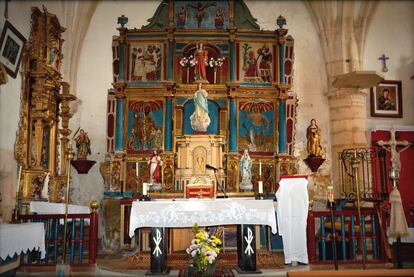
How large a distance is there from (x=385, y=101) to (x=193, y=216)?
8357 millimetres

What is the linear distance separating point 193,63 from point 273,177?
371 centimetres

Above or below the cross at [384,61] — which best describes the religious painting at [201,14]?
above

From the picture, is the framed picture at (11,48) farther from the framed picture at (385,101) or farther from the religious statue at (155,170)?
the framed picture at (385,101)

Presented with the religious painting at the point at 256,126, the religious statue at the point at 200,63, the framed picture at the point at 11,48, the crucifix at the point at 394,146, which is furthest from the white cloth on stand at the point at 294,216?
the framed picture at the point at 11,48

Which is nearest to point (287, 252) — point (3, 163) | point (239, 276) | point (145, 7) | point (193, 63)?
point (239, 276)

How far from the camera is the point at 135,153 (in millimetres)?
11727

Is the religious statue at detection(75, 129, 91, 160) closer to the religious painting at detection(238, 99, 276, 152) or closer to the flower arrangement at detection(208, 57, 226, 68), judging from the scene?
the flower arrangement at detection(208, 57, 226, 68)

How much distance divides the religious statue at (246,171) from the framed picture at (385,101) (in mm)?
4593

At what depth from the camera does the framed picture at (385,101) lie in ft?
42.4

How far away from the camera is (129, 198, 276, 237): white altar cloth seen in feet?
22.6

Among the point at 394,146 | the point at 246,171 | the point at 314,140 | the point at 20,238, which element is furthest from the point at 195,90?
the point at 20,238

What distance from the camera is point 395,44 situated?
13.2m

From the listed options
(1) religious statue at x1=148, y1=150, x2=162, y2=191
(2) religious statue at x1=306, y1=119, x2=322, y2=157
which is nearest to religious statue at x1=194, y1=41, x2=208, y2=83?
(1) religious statue at x1=148, y1=150, x2=162, y2=191

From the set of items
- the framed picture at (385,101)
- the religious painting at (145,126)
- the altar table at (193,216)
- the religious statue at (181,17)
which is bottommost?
the altar table at (193,216)
